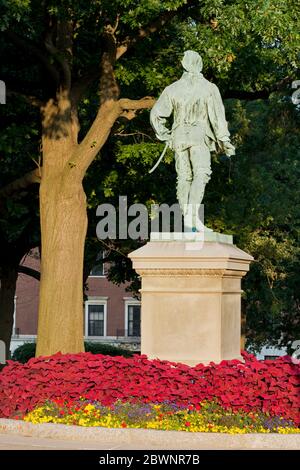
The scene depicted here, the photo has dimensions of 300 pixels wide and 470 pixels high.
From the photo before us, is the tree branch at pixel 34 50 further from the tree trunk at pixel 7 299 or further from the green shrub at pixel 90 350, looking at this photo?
the green shrub at pixel 90 350

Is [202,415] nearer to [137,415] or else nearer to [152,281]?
[137,415]

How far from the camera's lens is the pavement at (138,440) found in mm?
13758

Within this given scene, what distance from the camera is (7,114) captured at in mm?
28188

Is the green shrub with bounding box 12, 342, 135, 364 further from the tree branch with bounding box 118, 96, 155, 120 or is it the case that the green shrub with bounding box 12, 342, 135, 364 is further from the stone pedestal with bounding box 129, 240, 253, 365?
the stone pedestal with bounding box 129, 240, 253, 365

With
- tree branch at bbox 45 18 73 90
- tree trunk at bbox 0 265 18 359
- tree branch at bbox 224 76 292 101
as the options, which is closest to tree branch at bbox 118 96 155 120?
tree branch at bbox 45 18 73 90

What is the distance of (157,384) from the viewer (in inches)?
619

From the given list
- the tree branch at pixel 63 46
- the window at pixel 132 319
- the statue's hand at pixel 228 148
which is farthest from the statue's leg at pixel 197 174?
the window at pixel 132 319

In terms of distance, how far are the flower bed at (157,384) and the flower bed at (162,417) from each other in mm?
152

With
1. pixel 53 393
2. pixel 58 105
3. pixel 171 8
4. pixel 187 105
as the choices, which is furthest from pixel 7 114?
pixel 53 393

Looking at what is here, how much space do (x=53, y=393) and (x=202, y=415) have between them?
2120 mm

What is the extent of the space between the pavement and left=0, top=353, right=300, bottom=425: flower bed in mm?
1265

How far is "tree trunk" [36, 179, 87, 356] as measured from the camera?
23.5 metres

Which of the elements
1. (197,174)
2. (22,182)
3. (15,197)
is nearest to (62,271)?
(22,182)

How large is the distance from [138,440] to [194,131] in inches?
199
